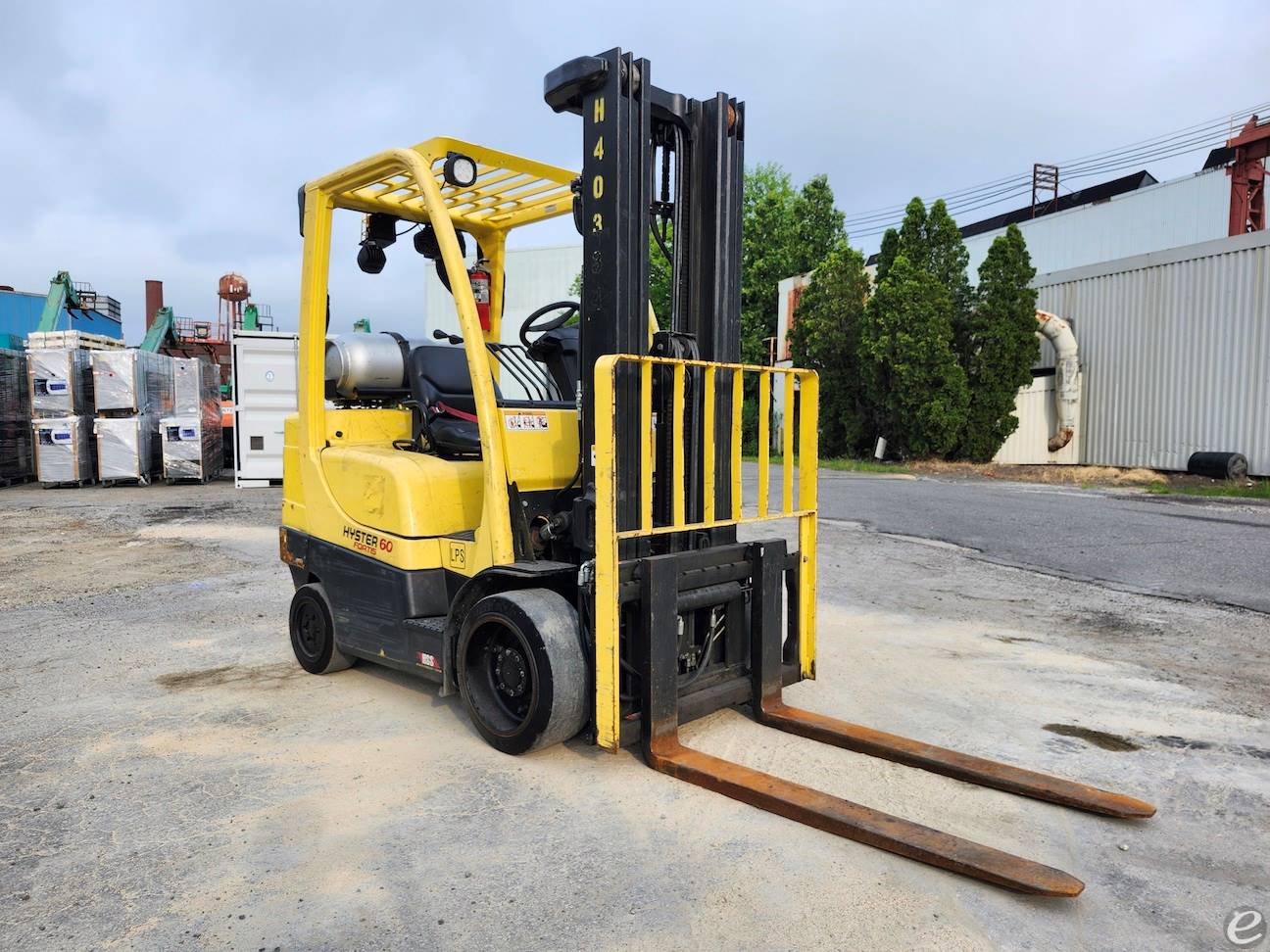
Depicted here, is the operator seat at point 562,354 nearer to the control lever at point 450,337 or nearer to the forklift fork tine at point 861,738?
the control lever at point 450,337

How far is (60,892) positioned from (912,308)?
2312cm

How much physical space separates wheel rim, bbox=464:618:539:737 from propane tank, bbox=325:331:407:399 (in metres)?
1.75

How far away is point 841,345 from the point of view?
27.0m

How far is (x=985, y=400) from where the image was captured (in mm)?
22734

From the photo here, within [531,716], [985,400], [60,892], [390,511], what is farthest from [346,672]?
[985,400]

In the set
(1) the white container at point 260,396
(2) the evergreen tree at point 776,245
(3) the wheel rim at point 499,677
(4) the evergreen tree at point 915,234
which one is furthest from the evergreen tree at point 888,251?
(3) the wheel rim at point 499,677

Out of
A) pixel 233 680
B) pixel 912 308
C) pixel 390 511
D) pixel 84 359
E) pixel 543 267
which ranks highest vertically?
pixel 543 267

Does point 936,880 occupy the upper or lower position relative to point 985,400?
lower

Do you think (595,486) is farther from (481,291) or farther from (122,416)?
(122,416)

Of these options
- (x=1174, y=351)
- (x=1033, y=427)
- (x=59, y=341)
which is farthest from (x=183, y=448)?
(x=1174, y=351)

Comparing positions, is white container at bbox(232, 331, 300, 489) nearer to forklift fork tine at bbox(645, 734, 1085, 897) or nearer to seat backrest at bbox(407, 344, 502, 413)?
seat backrest at bbox(407, 344, 502, 413)

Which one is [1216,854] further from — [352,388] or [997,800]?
[352,388]

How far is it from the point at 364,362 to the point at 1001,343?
2061 cm

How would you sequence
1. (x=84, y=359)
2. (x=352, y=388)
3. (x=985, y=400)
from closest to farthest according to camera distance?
1. (x=352, y=388)
2. (x=84, y=359)
3. (x=985, y=400)
